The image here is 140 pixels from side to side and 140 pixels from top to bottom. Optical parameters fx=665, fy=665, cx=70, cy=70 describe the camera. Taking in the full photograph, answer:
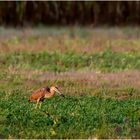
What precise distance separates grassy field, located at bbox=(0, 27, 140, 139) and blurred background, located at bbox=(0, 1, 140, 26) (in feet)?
5.64

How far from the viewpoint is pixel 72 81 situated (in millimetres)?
11367

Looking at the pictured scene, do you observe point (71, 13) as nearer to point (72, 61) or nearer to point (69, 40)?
point (69, 40)

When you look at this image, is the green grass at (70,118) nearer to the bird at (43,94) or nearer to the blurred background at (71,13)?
the bird at (43,94)

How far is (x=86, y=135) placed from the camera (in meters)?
7.75

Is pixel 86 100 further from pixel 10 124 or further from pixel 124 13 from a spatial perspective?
pixel 124 13

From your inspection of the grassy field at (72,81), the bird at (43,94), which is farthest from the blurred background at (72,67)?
the bird at (43,94)

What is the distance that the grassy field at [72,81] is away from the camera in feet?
26.4

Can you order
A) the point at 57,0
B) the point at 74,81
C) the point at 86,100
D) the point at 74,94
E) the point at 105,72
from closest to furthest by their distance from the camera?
the point at 86,100, the point at 74,94, the point at 74,81, the point at 105,72, the point at 57,0

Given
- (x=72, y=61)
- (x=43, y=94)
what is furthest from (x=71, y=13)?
(x=43, y=94)

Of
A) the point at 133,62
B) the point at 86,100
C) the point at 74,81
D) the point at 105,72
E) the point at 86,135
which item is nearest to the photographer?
the point at 86,135

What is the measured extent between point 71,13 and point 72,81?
10.4 m

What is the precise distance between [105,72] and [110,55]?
1921 millimetres

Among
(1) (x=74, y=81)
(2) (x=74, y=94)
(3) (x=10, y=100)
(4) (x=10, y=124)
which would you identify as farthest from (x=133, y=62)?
(4) (x=10, y=124)

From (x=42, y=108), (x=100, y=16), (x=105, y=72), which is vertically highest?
(x=42, y=108)
